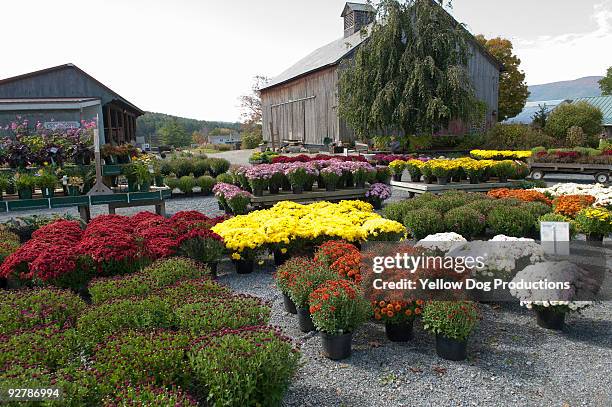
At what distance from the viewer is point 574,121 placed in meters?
27.8

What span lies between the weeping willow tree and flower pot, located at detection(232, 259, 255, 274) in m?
15.5

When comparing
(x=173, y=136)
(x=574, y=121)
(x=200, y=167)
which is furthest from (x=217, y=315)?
(x=173, y=136)

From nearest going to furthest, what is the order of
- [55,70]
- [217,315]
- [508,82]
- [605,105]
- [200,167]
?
[217,315] → [200,167] → [55,70] → [508,82] → [605,105]

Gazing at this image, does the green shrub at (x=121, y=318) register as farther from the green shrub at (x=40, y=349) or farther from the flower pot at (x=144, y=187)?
the flower pot at (x=144, y=187)

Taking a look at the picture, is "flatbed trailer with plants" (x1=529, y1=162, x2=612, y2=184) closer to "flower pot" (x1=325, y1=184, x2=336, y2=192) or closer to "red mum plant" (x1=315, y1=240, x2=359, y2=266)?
"flower pot" (x1=325, y1=184, x2=336, y2=192)

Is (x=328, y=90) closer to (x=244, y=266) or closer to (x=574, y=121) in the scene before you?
(x=574, y=121)

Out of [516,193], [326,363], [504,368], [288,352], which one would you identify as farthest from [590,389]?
[516,193]

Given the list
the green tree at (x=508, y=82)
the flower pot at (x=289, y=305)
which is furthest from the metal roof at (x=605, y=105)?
the flower pot at (x=289, y=305)

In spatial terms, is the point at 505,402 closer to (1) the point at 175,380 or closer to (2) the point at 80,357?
(1) the point at 175,380

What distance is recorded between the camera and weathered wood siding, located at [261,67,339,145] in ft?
87.9

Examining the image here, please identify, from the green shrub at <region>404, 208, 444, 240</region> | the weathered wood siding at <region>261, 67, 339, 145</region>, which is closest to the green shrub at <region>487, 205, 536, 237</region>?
the green shrub at <region>404, 208, 444, 240</region>

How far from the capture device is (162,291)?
4.49m

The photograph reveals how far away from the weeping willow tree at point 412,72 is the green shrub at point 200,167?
338 inches

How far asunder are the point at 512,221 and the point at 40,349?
6.30 metres
